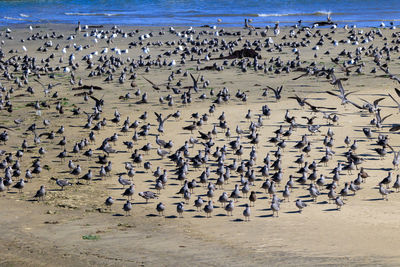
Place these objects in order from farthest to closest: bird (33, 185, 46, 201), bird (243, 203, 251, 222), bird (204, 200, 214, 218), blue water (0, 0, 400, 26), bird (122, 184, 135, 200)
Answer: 1. blue water (0, 0, 400, 26)
2. bird (33, 185, 46, 201)
3. bird (122, 184, 135, 200)
4. bird (204, 200, 214, 218)
5. bird (243, 203, 251, 222)

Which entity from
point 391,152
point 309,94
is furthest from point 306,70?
point 391,152

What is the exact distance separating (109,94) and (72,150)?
11457 millimetres

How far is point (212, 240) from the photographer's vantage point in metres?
19.4

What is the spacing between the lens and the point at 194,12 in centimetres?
9762

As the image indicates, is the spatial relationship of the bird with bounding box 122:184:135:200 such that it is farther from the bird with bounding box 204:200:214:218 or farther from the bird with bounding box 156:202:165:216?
the bird with bounding box 204:200:214:218

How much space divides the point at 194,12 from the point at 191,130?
6692 cm

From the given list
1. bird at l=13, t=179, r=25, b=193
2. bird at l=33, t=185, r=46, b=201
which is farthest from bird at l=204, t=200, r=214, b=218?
bird at l=13, t=179, r=25, b=193

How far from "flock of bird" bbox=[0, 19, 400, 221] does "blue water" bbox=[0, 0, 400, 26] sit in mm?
28414

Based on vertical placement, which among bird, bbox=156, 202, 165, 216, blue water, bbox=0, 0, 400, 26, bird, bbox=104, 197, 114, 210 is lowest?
bird, bbox=104, 197, 114, 210

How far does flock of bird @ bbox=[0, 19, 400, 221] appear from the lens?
24.3 metres

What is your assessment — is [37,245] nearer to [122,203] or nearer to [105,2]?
[122,203]

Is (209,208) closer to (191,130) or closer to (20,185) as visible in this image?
(20,185)

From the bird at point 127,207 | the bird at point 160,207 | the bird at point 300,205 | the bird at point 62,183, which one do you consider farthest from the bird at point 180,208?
the bird at point 62,183

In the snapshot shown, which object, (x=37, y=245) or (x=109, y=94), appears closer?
(x=37, y=245)
